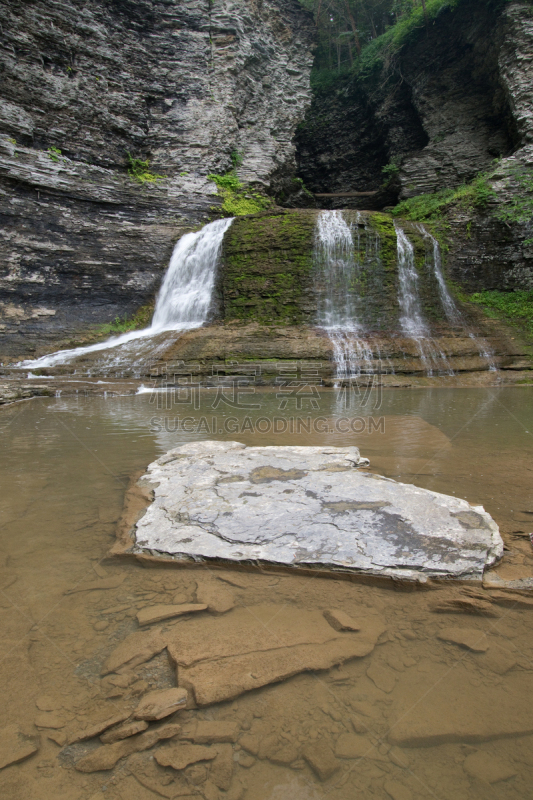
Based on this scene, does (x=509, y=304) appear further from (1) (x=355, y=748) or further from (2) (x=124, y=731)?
(2) (x=124, y=731)

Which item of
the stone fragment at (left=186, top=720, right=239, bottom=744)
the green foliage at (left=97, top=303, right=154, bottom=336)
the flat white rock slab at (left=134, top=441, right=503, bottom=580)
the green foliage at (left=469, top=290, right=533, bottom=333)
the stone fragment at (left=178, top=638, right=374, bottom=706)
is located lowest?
the stone fragment at (left=186, top=720, right=239, bottom=744)

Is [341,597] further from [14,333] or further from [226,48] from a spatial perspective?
[226,48]

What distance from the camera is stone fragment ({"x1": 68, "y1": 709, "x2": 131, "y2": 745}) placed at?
0.94 meters

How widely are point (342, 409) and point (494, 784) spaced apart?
5.14 metres

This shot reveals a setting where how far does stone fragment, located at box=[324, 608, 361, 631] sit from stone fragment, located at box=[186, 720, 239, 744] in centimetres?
44

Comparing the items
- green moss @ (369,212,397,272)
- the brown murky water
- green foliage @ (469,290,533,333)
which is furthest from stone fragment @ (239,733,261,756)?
green foliage @ (469,290,533,333)

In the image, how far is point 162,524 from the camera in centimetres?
188

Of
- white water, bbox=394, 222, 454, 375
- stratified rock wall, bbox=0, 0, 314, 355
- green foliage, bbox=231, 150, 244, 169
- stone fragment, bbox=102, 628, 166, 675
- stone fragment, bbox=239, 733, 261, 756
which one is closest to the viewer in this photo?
stone fragment, bbox=239, 733, 261, 756

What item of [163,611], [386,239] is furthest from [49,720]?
[386,239]

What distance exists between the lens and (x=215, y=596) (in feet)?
4.75

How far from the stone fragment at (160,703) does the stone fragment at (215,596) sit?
33 centimetres

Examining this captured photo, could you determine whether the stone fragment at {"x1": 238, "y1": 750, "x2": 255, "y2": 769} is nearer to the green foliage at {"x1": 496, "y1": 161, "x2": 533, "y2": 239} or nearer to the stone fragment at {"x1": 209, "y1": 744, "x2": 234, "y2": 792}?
the stone fragment at {"x1": 209, "y1": 744, "x2": 234, "y2": 792}

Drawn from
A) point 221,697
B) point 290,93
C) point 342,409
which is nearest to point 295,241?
point 342,409

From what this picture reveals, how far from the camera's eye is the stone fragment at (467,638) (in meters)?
1.20
